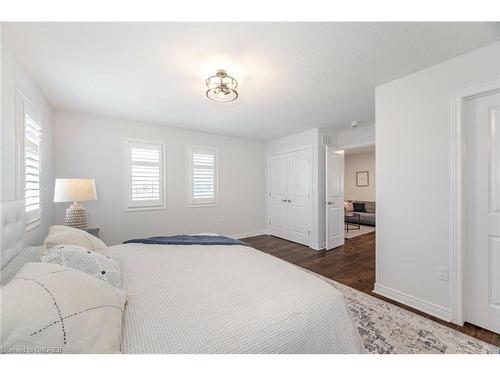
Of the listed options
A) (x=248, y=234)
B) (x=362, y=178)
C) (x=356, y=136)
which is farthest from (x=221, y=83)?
(x=362, y=178)

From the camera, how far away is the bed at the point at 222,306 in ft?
2.64

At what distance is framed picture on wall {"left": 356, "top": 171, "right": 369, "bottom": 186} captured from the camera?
6.89m

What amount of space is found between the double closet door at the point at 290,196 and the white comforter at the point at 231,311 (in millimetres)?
2779

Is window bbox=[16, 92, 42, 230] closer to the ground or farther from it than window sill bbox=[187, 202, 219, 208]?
farther from it

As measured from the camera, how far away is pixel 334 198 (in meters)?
4.00

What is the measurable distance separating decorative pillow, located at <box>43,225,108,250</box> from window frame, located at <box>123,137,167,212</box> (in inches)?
70.5

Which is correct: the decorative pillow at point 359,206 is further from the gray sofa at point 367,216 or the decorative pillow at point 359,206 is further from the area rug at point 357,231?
the area rug at point 357,231

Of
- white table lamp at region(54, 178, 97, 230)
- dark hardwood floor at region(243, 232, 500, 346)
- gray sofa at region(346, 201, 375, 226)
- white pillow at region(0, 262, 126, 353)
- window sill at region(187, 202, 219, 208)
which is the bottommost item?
dark hardwood floor at region(243, 232, 500, 346)

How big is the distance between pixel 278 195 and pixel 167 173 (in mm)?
2460

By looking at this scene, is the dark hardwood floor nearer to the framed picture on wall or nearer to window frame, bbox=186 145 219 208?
window frame, bbox=186 145 219 208

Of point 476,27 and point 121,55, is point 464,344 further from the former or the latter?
point 121,55

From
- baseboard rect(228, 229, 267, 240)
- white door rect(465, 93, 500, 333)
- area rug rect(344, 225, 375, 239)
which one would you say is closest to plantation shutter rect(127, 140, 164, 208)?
baseboard rect(228, 229, 267, 240)

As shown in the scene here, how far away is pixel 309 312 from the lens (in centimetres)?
99

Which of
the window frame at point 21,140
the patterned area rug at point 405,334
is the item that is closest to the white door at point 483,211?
the patterned area rug at point 405,334
